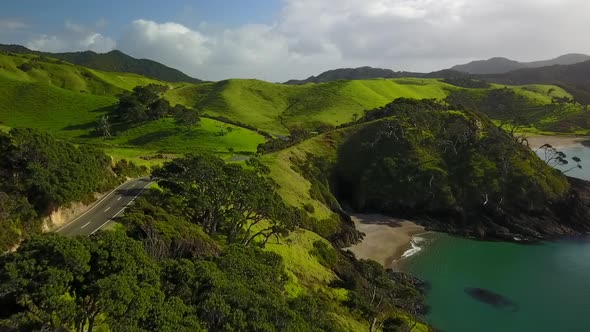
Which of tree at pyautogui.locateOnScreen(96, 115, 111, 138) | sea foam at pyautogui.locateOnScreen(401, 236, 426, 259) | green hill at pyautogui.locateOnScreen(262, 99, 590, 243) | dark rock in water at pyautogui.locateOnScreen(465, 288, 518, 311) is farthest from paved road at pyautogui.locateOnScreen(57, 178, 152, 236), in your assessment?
tree at pyautogui.locateOnScreen(96, 115, 111, 138)

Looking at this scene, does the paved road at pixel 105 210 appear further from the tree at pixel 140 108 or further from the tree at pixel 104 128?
the tree at pixel 140 108

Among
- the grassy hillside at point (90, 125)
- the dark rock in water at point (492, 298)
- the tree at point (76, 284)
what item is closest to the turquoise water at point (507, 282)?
the dark rock in water at point (492, 298)

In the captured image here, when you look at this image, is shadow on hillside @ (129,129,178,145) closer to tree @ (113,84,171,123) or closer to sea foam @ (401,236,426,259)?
tree @ (113,84,171,123)

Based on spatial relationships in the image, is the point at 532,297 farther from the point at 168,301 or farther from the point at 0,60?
the point at 0,60

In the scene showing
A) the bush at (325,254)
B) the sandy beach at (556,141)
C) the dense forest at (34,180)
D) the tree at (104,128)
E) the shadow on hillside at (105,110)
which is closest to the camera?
the dense forest at (34,180)

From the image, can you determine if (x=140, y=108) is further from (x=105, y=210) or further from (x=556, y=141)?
(x=556, y=141)

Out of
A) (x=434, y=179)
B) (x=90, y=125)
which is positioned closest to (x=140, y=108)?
(x=90, y=125)
